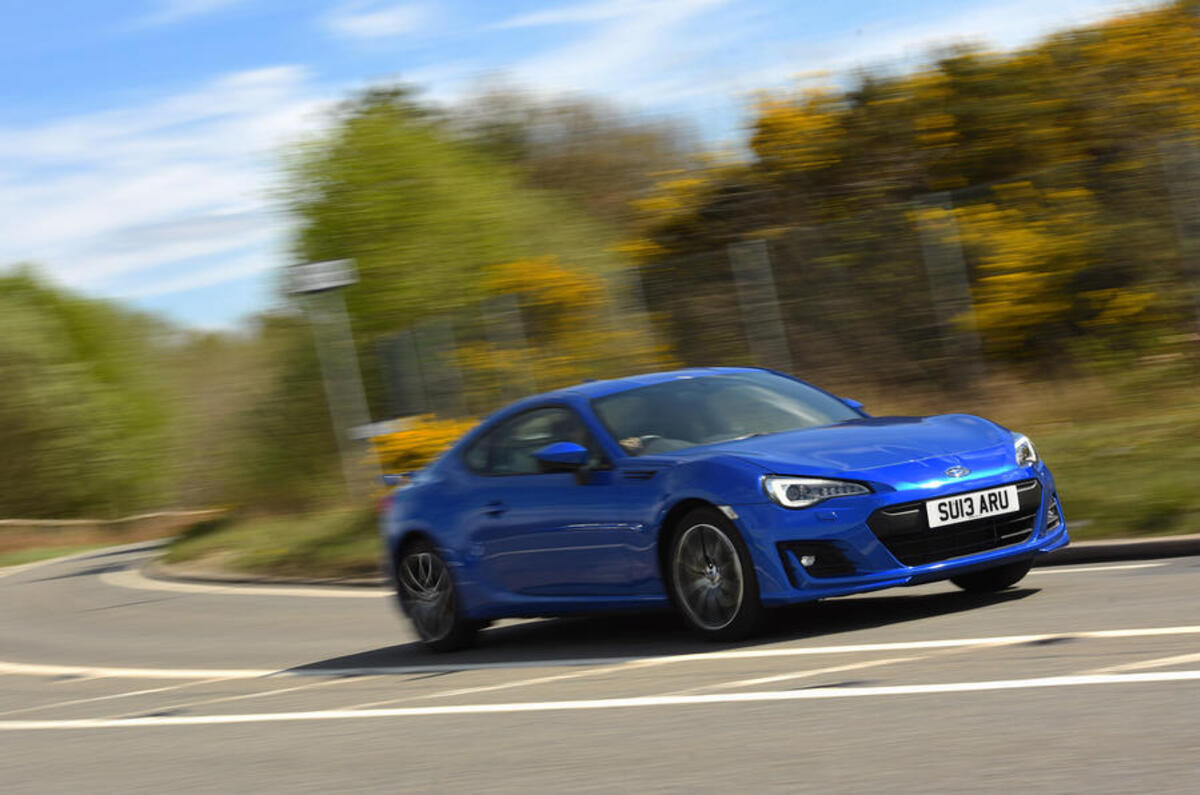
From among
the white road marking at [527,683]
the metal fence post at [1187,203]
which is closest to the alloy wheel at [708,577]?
the white road marking at [527,683]

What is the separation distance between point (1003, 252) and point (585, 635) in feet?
31.0

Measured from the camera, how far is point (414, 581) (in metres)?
10.7

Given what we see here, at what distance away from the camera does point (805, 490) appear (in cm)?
833

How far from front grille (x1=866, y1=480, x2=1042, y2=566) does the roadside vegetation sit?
262 cm

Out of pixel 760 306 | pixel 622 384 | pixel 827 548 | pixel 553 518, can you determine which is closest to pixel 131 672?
pixel 553 518

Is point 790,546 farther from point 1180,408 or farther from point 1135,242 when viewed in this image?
point 1135,242

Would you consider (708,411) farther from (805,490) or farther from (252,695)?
(252,695)

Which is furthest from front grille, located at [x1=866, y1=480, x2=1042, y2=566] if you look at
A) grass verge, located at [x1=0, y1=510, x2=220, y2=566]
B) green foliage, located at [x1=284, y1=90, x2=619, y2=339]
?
grass verge, located at [x1=0, y1=510, x2=220, y2=566]

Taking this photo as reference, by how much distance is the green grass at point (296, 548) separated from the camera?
18.0m

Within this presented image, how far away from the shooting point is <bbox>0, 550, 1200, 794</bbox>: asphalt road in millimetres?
5703

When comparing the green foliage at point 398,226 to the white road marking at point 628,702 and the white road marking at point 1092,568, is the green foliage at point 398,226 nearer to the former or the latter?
the white road marking at point 1092,568

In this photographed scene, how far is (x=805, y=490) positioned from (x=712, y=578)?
0.66m

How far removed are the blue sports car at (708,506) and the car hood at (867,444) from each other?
0.01m

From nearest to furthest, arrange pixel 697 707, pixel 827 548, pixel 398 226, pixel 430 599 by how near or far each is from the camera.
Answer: pixel 697 707 < pixel 827 548 < pixel 430 599 < pixel 398 226
